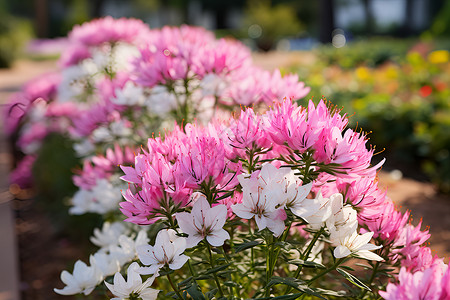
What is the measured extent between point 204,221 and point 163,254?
0.16 m

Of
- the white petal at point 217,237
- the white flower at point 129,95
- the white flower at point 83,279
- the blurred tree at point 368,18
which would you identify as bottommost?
the blurred tree at point 368,18

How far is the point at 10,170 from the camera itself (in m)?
6.79

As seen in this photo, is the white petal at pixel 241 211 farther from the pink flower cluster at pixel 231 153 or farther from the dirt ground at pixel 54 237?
the dirt ground at pixel 54 237

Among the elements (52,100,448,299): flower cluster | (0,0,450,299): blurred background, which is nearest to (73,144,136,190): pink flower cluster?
(0,0,450,299): blurred background

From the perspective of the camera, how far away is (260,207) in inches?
53.9

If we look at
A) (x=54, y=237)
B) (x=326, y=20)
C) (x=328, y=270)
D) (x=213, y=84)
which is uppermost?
(x=213, y=84)

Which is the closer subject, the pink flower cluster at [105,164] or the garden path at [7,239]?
the pink flower cluster at [105,164]

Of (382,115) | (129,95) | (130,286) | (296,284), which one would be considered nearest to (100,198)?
(129,95)

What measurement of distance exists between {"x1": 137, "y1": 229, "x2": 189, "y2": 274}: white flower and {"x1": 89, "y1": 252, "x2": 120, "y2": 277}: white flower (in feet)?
1.40

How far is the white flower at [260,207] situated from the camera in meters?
1.36

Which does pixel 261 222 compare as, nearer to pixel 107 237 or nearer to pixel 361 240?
pixel 361 240

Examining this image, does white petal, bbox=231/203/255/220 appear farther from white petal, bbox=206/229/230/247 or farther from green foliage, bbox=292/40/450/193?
green foliage, bbox=292/40/450/193

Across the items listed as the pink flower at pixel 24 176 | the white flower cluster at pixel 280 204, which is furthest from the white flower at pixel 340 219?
the pink flower at pixel 24 176

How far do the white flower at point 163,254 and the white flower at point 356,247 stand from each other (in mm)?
419
